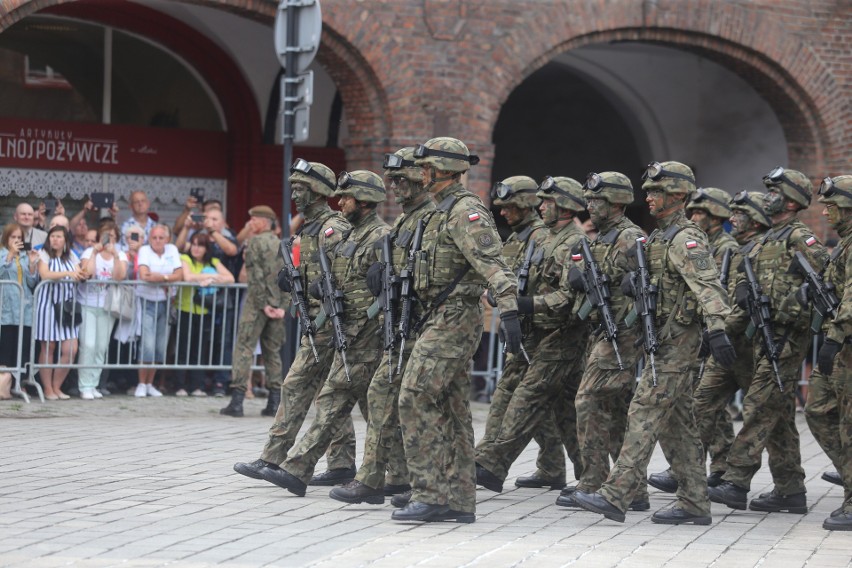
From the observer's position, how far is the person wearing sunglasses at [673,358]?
329 inches

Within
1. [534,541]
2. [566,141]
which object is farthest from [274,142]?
[534,541]

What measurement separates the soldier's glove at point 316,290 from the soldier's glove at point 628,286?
1.86 metres

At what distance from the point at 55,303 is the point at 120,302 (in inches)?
24.7

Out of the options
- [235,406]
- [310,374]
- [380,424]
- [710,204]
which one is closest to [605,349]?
[380,424]

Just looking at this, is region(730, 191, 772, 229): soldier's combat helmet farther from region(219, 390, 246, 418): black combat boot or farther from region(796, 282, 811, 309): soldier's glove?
region(219, 390, 246, 418): black combat boot

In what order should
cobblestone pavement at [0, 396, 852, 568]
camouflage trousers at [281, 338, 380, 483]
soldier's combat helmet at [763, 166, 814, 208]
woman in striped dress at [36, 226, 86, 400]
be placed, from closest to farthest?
cobblestone pavement at [0, 396, 852, 568], camouflage trousers at [281, 338, 380, 483], soldier's combat helmet at [763, 166, 814, 208], woman in striped dress at [36, 226, 86, 400]

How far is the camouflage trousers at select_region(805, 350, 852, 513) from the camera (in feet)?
28.6

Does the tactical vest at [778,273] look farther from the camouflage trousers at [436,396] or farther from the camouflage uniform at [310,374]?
the camouflage uniform at [310,374]

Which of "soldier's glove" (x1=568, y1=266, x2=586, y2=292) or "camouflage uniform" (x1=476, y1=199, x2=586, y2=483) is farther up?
"soldier's glove" (x1=568, y1=266, x2=586, y2=292)

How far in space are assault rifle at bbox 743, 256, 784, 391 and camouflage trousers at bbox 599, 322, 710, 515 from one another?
2.72 ft

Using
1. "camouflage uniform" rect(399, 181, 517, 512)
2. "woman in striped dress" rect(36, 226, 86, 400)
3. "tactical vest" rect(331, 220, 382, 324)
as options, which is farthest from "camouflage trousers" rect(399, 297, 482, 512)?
"woman in striped dress" rect(36, 226, 86, 400)

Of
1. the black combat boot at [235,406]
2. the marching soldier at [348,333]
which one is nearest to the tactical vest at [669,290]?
the marching soldier at [348,333]

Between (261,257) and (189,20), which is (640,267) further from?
(189,20)

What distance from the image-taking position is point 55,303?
13.9 m
